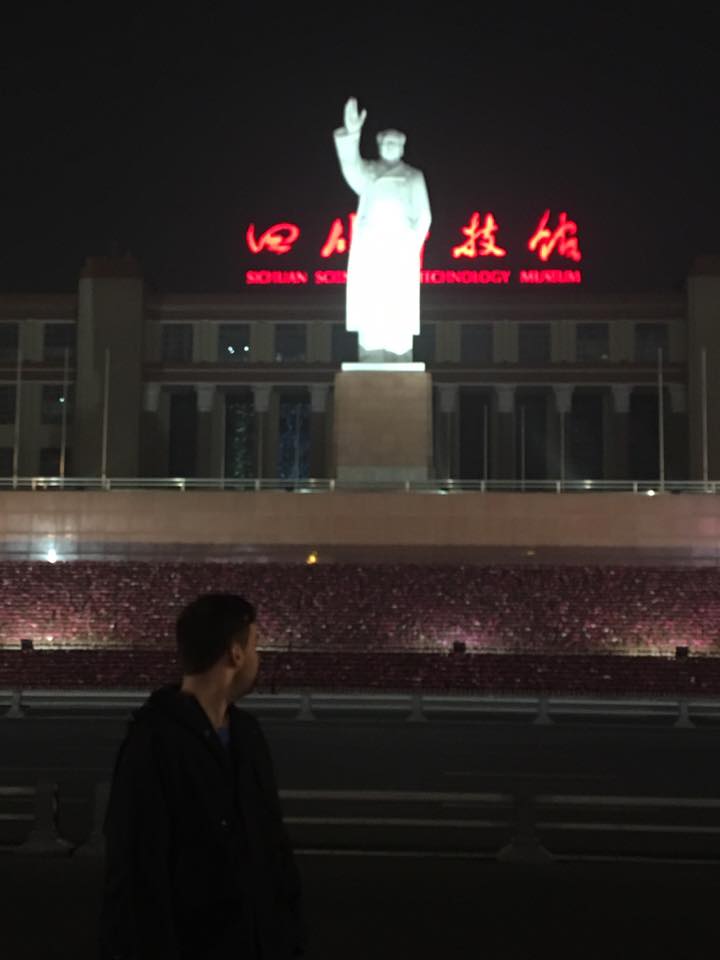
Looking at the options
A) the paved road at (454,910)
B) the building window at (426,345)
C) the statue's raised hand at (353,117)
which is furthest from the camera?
the building window at (426,345)

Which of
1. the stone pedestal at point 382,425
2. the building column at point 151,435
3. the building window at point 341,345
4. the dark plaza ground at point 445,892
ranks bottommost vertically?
the dark plaza ground at point 445,892

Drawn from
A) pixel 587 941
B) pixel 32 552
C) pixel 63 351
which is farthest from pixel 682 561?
pixel 63 351

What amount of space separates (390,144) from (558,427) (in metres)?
29.0

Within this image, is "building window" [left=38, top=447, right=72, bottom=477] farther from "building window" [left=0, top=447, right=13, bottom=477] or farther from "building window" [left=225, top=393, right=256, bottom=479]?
"building window" [left=225, top=393, right=256, bottom=479]

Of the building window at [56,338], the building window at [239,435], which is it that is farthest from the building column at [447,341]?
the building window at [56,338]

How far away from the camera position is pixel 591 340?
59938 mm

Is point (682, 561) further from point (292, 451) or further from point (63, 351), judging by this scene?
point (63, 351)

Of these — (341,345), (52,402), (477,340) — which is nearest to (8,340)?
(52,402)

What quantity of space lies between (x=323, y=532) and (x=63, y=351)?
3005 centimetres

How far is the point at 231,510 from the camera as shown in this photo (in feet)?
112

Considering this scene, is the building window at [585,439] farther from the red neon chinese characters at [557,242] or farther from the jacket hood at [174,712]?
the jacket hood at [174,712]

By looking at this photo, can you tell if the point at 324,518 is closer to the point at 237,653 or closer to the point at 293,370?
the point at 293,370

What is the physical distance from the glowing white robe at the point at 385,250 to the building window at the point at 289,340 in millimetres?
24800

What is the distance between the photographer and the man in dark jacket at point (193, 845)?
365cm
